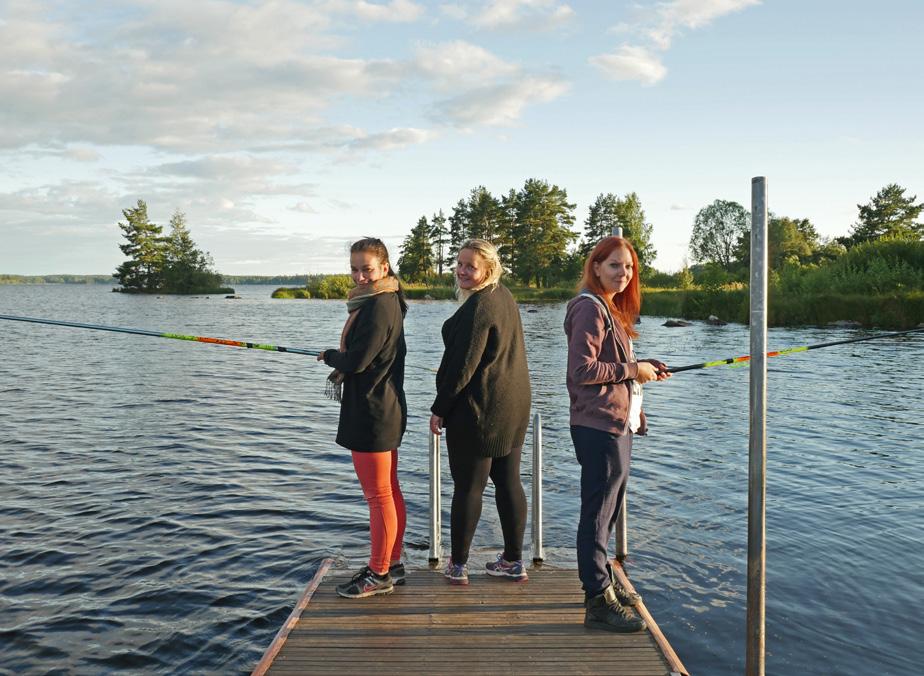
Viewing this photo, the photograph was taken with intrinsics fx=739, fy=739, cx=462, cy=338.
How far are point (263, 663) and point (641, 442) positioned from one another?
400 inches

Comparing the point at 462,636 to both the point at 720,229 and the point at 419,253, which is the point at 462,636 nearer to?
the point at 419,253

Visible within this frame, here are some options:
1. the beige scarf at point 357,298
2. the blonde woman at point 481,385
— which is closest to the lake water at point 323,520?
the blonde woman at point 481,385

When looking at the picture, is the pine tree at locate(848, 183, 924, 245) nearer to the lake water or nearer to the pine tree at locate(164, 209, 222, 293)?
the lake water

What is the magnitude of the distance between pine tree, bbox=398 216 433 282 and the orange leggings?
108070 millimetres

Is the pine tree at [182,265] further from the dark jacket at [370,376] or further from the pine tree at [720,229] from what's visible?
the dark jacket at [370,376]

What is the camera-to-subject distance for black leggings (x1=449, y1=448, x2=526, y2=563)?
15.8 ft

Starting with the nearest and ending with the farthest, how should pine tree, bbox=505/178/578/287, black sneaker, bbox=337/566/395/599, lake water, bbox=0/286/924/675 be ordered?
black sneaker, bbox=337/566/395/599 < lake water, bbox=0/286/924/675 < pine tree, bbox=505/178/578/287

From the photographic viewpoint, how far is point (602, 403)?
4.46 metres

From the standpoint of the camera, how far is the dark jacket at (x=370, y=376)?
469 cm

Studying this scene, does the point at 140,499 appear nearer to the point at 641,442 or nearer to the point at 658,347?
the point at 641,442

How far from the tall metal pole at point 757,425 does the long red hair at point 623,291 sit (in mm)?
683

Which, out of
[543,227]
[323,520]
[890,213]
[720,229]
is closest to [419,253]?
A: [543,227]

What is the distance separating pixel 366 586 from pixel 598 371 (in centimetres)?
220

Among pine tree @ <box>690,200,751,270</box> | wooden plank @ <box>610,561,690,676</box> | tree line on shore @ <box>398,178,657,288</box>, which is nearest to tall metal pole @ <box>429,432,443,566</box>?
wooden plank @ <box>610,561,690,676</box>
